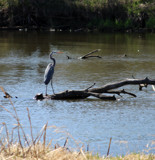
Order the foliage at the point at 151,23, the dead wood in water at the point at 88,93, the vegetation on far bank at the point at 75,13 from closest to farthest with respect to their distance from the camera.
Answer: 1. the dead wood in water at the point at 88,93
2. the foliage at the point at 151,23
3. the vegetation on far bank at the point at 75,13

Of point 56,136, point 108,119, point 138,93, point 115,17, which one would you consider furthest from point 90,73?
point 115,17

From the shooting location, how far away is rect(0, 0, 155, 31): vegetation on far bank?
4497 centimetres

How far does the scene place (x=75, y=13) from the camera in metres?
46.8

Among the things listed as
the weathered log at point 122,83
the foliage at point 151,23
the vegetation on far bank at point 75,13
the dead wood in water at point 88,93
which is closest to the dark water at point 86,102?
the dead wood in water at point 88,93

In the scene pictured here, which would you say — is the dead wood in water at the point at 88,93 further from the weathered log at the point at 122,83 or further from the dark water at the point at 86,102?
the dark water at the point at 86,102

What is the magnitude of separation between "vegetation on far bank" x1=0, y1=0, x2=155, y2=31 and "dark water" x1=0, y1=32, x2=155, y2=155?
1794cm

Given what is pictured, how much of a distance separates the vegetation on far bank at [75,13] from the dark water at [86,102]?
706 inches

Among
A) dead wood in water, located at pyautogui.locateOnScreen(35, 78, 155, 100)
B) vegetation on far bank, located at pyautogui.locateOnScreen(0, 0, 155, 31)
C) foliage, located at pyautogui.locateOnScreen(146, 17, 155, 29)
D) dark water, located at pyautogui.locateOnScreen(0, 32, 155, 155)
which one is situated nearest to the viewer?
dark water, located at pyautogui.locateOnScreen(0, 32, 155, 155)

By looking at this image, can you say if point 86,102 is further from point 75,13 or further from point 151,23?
point 75,13

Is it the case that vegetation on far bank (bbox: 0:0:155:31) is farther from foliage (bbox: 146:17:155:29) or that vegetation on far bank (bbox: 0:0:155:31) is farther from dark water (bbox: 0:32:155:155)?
dark water (bbox: 0:32:155:155)

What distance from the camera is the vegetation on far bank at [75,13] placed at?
4497 cm

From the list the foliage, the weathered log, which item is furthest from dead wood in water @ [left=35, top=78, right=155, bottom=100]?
the foliage

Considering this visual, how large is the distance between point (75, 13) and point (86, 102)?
35370 millimetres

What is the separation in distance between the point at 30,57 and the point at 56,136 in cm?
1493
